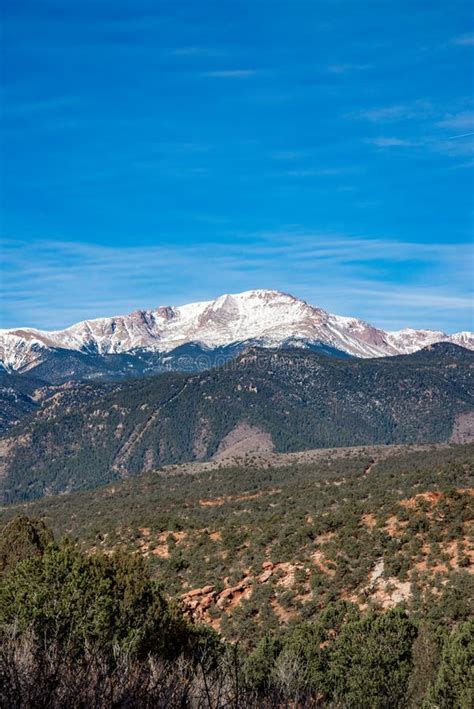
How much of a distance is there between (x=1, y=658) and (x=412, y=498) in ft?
174

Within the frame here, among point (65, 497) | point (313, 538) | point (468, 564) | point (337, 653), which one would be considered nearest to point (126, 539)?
point (313, 538)

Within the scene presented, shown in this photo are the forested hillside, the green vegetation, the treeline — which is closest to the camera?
the forested hillside

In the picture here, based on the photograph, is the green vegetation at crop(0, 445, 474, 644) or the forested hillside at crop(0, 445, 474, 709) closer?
the forested hillside at crop(0, 445, 474, 709)

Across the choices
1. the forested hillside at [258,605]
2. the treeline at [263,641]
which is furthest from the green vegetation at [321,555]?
the treeline at [263,641]

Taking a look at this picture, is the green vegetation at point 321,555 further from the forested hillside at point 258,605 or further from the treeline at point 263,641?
the treeline at point 263,641

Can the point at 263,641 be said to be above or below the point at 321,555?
below

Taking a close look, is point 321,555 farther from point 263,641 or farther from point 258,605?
point 263,641

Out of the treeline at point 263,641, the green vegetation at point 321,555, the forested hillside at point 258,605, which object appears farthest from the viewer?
the green vegetation at point 321,555

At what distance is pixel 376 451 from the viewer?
19900 cm

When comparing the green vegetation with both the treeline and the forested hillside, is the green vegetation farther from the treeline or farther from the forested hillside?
the treeline

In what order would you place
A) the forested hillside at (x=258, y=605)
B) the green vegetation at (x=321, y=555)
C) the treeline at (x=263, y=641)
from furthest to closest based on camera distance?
1. the green vegetation at (x=321, y=555)
2. the treeline at (x=263, y=641)
3. the forested hillside at (x=258, y=605)

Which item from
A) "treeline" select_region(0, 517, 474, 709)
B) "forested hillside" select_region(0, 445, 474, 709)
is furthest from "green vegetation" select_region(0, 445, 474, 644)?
"treeline" select_region(0, 517, 474, 709)

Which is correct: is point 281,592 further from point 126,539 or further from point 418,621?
point 126,539

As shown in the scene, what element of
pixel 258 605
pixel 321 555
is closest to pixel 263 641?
pixel 258 605
